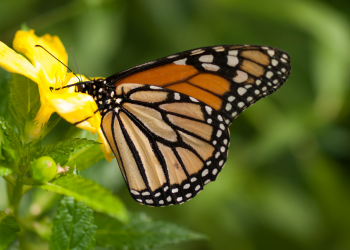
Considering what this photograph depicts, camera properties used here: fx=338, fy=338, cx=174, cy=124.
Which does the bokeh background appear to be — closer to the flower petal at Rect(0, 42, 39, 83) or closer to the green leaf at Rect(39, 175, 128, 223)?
the flower petal at Rect(0, 42, 39, 83)

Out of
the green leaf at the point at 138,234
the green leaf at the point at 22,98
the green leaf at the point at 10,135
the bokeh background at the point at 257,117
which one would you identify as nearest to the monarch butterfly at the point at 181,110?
the green leaf at the point at 138,234

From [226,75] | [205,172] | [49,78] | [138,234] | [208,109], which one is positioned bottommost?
[138,234]

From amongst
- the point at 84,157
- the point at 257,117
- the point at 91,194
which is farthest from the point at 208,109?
the point at 257,117

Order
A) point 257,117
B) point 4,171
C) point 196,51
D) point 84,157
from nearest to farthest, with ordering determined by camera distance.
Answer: point 4,171 < point 84,157 < point 196,51 < point 257,117

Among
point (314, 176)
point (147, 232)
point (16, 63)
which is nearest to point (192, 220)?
point (314, 176)

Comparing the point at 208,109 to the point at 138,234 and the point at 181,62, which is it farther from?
the point at 138,234

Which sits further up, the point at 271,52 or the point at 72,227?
the point at 271,52
